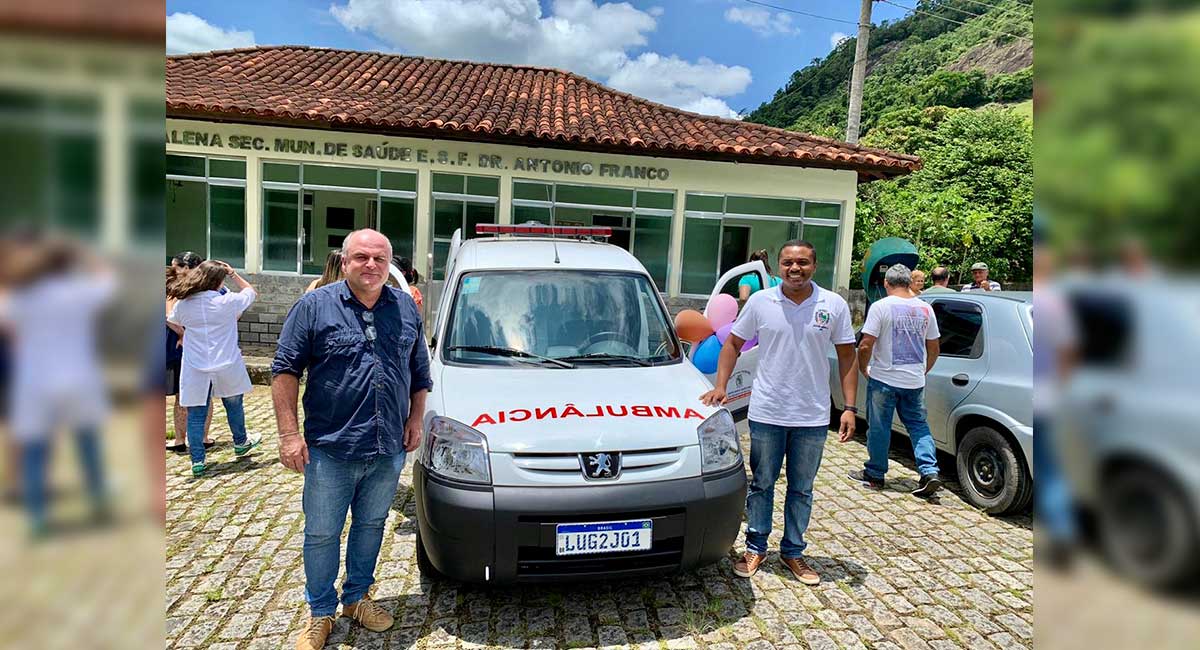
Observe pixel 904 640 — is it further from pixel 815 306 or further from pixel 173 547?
pixel 173 547

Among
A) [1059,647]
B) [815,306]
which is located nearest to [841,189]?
[815,306]

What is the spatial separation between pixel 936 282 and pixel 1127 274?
356 inches

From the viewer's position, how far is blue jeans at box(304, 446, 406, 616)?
311cm

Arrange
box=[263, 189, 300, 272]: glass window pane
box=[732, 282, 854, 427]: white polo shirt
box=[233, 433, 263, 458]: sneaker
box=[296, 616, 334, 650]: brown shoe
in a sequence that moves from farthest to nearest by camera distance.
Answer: box=[263, 189, 300, 272]: glass window pane
box=[233, 433, 263, 458]: sneaker
box=[732, 282, 854, 427]: white polo shirt
box=[296, 616, 334, 650]: brown shoe

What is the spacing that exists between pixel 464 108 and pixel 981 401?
34.0 feet

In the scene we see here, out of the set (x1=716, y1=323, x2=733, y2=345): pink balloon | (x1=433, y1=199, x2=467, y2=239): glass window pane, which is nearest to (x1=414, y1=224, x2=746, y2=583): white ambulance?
(x1=716, y1=323, x2=733, y2=345): pink balloon

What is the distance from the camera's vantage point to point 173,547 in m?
4.22

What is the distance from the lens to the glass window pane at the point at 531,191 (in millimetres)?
11789

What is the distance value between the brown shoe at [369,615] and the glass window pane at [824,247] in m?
10.9

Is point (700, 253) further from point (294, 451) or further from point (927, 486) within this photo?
point (294, 451)

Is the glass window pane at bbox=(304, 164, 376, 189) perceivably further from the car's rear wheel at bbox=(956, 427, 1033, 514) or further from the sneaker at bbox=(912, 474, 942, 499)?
the car's rear wheel at bbox=(956, 427, 1033, 514)

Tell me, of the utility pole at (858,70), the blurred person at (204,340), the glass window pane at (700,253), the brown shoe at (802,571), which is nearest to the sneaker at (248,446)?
the blurred person at (204,340)

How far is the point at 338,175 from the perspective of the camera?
11.4 meters

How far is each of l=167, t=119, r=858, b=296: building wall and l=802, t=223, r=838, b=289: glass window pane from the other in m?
0.14
